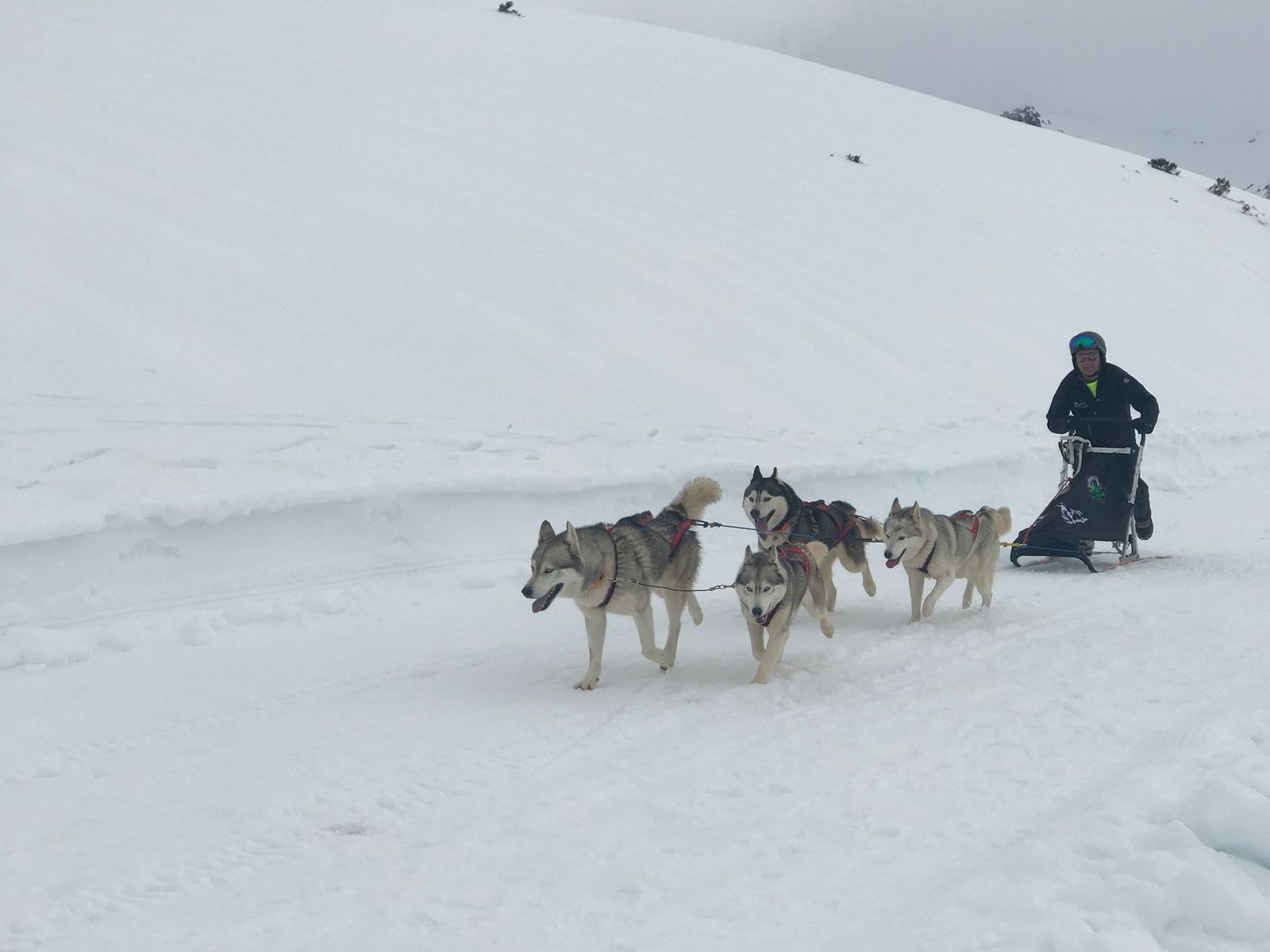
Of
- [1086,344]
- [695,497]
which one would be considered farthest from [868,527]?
[1086,344]

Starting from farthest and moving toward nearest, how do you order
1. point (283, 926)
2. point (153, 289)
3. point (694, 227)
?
point (694, 227) < point (153, 289) < point (283, 926)

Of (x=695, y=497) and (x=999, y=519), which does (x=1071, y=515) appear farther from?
(x=695, y=497)

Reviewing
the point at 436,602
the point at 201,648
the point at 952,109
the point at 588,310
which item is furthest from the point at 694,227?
the point at 952,109

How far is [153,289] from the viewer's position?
8758 mm

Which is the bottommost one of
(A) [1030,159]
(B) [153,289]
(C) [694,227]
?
(B) [153,289]

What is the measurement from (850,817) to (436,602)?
344cm

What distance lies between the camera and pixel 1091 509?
700 cm

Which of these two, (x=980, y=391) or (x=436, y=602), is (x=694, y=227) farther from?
(x=436, y=602)

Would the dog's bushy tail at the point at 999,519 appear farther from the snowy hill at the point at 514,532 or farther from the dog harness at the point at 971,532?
the snowy hill at the point at 514,532

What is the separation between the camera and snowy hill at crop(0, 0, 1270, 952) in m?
2.67

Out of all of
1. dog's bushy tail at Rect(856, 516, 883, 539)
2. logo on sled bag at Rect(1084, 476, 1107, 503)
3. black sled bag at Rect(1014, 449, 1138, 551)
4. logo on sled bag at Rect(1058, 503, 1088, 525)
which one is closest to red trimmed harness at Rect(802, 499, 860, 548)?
dog's bushy tail at Rect(856, 516, 883, 539)

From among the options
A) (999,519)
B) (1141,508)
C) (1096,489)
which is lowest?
(999,519)

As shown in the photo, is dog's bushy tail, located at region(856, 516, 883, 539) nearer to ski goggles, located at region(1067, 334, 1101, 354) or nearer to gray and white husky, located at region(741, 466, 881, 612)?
gray and white husky, located at region(741, 466, 881, 612)

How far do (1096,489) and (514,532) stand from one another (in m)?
4.32
